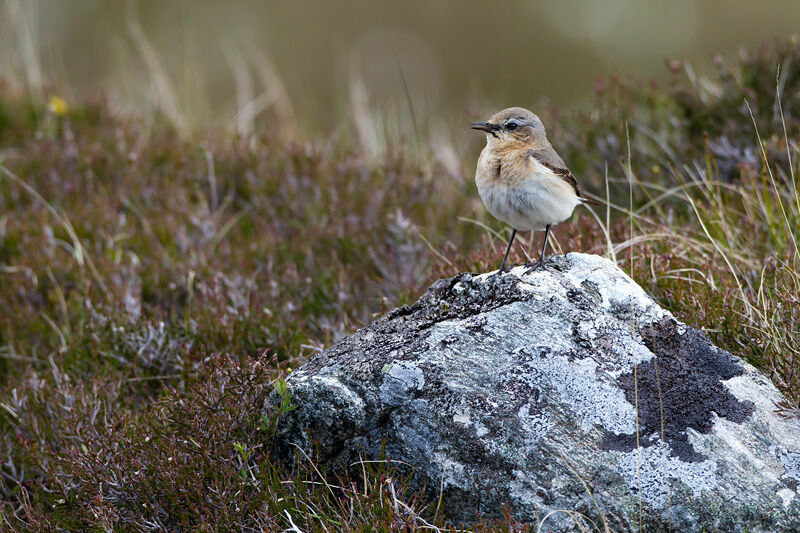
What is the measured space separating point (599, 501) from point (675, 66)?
496 cm

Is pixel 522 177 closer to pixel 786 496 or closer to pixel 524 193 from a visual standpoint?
pixel 524 193

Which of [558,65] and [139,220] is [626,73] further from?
[558,65]

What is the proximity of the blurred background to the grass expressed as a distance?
84cm

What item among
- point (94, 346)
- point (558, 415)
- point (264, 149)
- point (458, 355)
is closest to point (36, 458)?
point (94, 346)

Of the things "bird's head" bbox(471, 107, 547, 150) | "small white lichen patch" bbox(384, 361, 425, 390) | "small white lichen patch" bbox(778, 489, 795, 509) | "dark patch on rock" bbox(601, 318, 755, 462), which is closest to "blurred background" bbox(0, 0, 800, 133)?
"bird's head" bbox(471, 107, 547, 150)

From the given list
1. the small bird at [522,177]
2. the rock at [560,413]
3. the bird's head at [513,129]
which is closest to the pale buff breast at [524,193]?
the small bird at [522,177]

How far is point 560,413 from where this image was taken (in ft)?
12.1

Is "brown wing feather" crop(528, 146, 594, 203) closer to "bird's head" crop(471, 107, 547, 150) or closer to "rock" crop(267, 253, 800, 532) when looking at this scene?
"bird's head" crop(471, 107, 547, 150)

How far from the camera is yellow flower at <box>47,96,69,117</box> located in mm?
8477

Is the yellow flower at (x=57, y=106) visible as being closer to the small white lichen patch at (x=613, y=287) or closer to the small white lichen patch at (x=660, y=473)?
the small white lichen patch at (x=613, y=287)

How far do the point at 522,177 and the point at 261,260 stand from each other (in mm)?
2674

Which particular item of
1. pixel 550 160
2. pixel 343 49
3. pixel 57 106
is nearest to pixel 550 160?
pixel 550 160

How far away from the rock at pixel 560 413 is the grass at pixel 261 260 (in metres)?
0.18

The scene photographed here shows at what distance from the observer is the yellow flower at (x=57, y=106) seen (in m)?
8.48
